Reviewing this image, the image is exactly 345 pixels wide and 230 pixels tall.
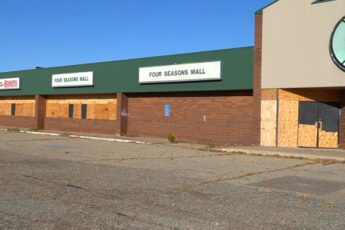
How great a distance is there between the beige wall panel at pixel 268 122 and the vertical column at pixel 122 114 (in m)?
10.7

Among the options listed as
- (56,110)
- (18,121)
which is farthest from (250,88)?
(18,121)

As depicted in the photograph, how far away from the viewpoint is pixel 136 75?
29203 millimetres

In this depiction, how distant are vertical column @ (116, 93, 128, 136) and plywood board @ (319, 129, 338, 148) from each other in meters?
12.8

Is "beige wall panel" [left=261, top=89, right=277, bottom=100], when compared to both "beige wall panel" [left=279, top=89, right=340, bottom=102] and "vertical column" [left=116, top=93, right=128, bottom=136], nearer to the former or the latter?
"beige wall panel" [left=279, top=89, right=340, bottom=102]

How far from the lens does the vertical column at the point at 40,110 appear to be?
38375 millimetres

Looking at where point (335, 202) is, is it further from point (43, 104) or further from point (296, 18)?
point (43, 104)

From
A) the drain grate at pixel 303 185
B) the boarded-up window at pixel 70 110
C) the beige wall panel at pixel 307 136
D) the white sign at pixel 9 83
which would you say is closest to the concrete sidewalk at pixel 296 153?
the beige wall panel at pixel 307 136

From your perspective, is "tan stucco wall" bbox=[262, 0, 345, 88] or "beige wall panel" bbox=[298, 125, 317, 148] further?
"beige wall panel" bbox=[298, 125, 317, 148]

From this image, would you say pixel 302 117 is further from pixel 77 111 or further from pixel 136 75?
pixel 77 111

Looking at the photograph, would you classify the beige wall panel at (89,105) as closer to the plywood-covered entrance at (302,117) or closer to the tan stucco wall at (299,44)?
the plywood-covered entrance at (302,117)

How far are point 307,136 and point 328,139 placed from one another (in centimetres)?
95

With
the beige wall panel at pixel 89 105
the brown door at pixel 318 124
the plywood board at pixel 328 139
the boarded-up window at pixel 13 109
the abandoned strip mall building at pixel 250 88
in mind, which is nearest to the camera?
the abandoned strip mall building at pixel 250 88

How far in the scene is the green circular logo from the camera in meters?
19.5

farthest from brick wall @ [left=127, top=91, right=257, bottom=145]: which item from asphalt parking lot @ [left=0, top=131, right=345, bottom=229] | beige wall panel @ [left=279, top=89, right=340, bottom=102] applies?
asphalt parking lot @ [left=0, top=131, right=345, bottom=229]
